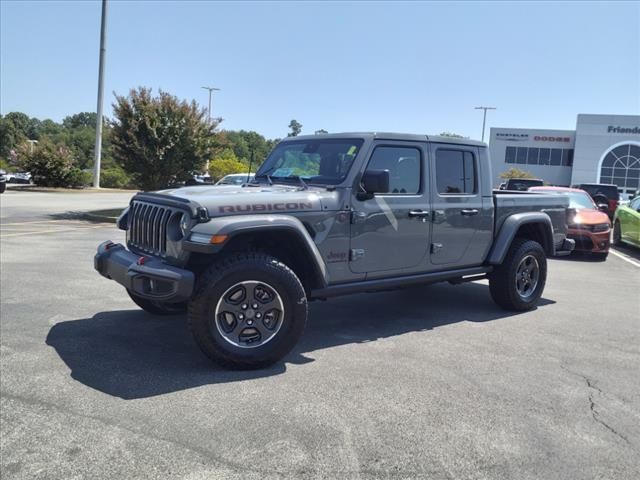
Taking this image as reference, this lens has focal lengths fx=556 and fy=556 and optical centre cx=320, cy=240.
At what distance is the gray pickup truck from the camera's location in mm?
4195

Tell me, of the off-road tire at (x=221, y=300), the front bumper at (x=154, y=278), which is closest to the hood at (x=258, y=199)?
the off-road tire at (x=221, y=300)

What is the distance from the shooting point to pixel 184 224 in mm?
4191

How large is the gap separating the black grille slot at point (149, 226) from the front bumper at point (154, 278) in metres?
0.14

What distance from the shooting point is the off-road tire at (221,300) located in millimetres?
4137

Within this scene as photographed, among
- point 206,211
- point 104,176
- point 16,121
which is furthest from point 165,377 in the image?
point 16,121

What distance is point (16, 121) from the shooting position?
373ft

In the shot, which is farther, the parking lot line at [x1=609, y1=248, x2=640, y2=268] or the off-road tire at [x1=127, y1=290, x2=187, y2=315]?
the parking lot line at [x1=609, y1=248, x2=640, y2=268]

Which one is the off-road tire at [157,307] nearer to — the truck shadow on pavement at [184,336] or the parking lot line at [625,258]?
the truck shadow on pavement at [184,336]

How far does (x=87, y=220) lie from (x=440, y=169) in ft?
45.2

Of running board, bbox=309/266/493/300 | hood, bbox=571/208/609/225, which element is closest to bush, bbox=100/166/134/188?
hood, bbox=571/208/609/225

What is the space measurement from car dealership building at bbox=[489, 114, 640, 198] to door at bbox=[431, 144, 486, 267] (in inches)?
2326

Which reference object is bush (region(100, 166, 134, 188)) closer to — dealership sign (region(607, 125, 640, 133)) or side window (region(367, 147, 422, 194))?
side window (region(367, 147, 422, 194))

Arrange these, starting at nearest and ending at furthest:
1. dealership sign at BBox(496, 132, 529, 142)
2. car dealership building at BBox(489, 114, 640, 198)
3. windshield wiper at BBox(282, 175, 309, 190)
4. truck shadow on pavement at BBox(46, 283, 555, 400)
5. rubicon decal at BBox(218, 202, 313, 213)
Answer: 1. truck shadow on pavement at BBox(46, 283, 555, 400)
2. rubicon decal at BBox(218, 202, 313, 213)
3. windshield wiper at BBox(282, 175, 309, 190)
4. car dealership building at BBox(489, 114, 640, 198)
5. dealership sign at BBox(496, 132, 529, 142)

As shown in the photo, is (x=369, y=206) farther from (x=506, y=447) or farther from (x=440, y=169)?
(x=506, y=447)
